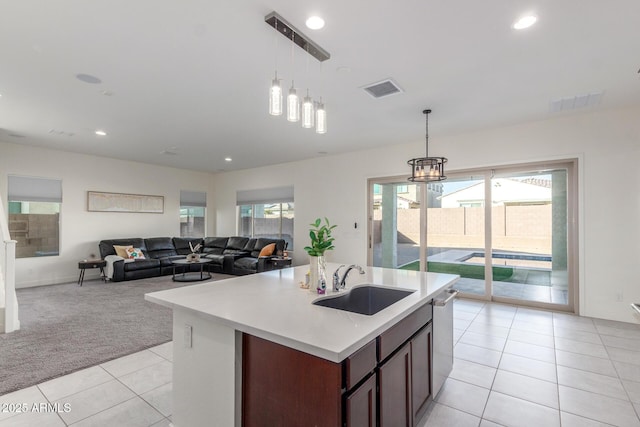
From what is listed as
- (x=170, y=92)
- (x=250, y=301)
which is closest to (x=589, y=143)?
(x=250, y=301)

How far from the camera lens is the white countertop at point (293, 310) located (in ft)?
4.00

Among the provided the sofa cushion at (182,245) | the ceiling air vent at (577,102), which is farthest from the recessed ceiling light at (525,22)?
the sofa cushion at (182,245)

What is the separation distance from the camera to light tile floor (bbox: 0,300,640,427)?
2016mm

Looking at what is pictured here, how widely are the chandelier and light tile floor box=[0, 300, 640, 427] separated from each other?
220 cm

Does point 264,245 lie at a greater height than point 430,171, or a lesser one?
lesser

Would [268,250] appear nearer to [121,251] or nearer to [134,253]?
[134,253]

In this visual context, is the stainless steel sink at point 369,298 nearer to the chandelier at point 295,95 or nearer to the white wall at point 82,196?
the chandelier at point 295,95

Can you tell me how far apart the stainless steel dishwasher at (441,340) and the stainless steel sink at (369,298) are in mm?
270

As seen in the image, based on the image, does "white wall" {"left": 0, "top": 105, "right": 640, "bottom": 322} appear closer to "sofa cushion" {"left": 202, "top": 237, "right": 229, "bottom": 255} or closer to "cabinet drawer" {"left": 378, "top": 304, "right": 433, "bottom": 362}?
"sofa cushion" {"left": 202, "top": 237, "right": 229, "bottom": 255}

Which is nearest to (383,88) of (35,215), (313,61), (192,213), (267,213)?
(313,61)

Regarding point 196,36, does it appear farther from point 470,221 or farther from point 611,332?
point 611,332

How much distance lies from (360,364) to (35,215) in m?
7.67

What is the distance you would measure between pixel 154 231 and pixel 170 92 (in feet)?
18.0

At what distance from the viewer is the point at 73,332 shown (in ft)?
11.3
